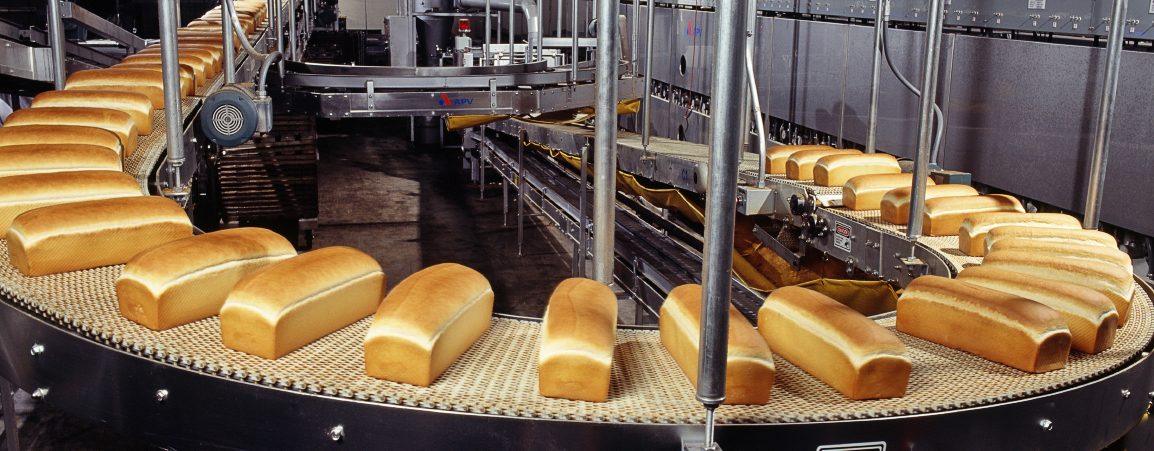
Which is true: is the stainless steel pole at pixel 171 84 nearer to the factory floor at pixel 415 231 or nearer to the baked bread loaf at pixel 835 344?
the baked bread loaf at pixel 835 344

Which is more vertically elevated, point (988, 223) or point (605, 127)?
point (605, 127)

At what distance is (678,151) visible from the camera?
16.3ft

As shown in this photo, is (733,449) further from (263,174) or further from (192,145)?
(263,174)

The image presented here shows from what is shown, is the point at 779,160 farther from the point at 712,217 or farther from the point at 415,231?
the point at 415,231

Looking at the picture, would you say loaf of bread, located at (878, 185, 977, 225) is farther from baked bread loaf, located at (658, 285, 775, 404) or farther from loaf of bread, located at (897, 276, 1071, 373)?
baked bread loaf, located at (658, 285, 775, 404)

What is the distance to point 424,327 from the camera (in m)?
1.56

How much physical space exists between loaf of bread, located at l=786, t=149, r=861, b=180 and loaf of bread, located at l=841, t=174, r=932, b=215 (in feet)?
1.62

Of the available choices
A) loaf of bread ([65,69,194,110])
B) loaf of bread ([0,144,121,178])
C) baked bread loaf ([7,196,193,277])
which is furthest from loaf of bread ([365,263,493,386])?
loaf of bread ([65,69,194,110])

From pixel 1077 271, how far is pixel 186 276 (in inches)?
77.6

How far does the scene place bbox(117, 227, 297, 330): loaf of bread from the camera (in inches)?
66.0

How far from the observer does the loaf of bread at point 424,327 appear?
1.54 metres

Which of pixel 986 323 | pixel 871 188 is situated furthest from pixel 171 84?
pixel 871 188

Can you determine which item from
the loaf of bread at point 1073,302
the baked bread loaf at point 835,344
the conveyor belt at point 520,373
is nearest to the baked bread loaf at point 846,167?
the loaf of bread at point 1073,302

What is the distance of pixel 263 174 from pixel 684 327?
7.77 m
